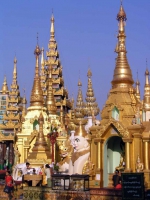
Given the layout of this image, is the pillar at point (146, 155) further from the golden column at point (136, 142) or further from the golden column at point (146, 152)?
the golden column at point (136, 142)

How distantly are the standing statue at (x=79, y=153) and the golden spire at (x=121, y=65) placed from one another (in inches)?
128

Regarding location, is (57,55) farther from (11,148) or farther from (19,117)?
(11,148)

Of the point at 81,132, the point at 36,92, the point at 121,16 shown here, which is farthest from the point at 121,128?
the point at 36,92

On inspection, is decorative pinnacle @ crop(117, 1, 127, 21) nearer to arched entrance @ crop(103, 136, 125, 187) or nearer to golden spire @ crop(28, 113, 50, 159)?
arched entrance @ crop(103, 136, 125, 187)

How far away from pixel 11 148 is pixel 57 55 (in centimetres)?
1132

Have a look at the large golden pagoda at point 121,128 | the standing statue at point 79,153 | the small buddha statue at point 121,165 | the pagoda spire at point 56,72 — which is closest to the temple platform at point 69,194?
the large golden pagoda at point 121,128

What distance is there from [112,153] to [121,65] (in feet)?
13.1

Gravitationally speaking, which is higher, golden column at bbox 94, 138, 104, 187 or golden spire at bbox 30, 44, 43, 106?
golden spire at bbox 30, 44, 43, 106

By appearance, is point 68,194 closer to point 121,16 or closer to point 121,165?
point 121,165

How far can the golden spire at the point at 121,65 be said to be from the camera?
17.4 m

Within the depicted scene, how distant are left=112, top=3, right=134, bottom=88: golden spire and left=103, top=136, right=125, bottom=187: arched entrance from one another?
8.35 feet

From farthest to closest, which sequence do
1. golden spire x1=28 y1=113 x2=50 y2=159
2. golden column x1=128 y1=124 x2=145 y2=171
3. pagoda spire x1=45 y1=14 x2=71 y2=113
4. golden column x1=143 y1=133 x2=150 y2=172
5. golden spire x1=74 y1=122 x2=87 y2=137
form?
pagoda spire x1=45 y1=14 x2=71 y2=113 < golden spire x1=28 y1=113 x2=50 y2=159 < golden spire x1=74 y1=122 x2=87 y2=137 < golden column x1=128 y1=124 x2=145 y2=171 < golden column x1=143 y1=133 x2=150 y2=172

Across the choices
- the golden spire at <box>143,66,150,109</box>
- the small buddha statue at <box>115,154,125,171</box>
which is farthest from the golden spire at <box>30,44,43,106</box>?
the small buddha statue at <box>115,154,125,171</box>

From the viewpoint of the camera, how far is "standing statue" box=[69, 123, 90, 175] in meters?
17.2
